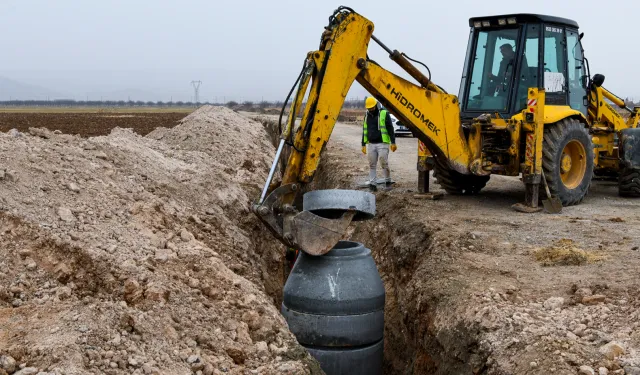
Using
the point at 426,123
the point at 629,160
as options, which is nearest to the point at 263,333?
the point at 426,123

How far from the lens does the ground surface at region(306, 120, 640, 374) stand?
5.03 m

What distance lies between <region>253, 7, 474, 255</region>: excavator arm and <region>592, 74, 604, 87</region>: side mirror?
378 cm

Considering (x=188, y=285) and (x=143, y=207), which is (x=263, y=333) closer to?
(x=188, y=285)

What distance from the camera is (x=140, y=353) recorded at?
459 centimetres

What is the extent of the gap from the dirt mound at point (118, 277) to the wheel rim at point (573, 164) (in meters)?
4.63

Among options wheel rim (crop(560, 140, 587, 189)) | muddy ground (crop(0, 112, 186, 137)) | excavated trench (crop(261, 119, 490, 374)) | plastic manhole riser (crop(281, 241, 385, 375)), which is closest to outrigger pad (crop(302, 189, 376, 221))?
plastic manhole riser (crop(281, 241, 385, 375))

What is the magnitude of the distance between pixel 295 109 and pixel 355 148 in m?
13.7

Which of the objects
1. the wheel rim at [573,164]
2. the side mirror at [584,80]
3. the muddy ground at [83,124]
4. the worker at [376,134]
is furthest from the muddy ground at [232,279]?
the muddy ground at [83,124]

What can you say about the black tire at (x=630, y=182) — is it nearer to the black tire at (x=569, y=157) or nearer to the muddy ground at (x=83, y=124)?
the black tire at (x=569, y=157)

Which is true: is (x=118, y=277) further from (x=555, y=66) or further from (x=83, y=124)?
(x=83, y=124)

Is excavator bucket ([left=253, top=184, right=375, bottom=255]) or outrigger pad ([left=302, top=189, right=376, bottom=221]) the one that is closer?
excavator bucket ([left=253, top=184, right=375, bottom=255])

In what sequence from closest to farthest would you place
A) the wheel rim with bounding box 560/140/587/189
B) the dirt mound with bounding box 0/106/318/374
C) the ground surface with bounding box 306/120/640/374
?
the dirt mound with bounding box 0/106/318/374
the ground surface with bounding box 306/120/640/374
the wheel rim with bounding box 560/140/587/189

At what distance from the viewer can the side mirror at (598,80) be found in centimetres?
1132

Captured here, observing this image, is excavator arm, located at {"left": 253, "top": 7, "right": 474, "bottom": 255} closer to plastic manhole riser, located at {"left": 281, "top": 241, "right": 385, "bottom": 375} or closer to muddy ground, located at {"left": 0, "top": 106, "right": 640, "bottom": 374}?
plastic manhole riser, located at {"left": 281, "top": 241, "right": 385, "bottom": 375}
